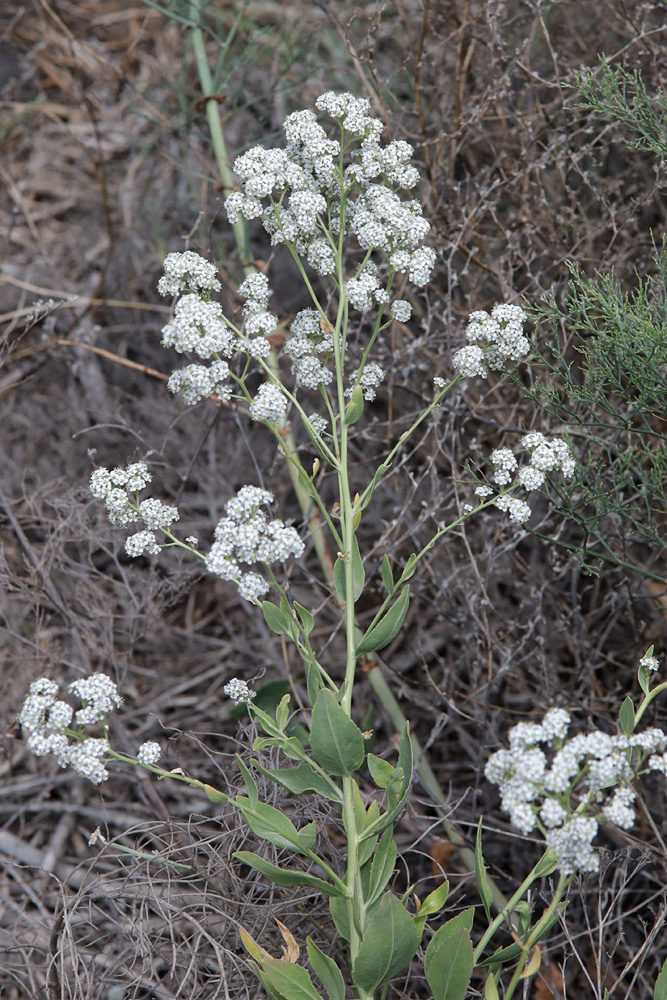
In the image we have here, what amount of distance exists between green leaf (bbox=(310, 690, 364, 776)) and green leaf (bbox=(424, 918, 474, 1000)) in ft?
1.27

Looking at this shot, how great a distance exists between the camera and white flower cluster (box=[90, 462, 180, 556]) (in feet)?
5.67

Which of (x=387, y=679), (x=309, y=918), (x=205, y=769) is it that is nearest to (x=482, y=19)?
(x=387, y=679)

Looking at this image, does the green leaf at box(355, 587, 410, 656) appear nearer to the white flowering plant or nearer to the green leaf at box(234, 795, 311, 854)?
the white flowering plant

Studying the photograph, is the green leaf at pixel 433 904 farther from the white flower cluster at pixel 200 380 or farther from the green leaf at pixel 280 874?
the white flower cluster at pixel 200 380

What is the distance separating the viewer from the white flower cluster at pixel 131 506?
68.1 inches

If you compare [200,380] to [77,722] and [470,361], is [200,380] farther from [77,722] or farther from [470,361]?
[77,722]

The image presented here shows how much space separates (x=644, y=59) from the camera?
312 cm

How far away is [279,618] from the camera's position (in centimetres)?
174

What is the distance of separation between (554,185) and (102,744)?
106 inches

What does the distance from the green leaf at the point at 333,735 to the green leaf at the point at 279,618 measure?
19 cm

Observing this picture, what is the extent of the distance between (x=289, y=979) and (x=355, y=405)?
3.92 feet

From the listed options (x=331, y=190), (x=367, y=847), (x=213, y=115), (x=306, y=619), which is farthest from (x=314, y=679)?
(x=213, y=115)

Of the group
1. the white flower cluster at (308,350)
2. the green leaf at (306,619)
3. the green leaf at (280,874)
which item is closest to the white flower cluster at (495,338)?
the white flower cluster at (308,350)

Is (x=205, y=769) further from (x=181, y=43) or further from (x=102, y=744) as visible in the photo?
(x=181, y=43)
